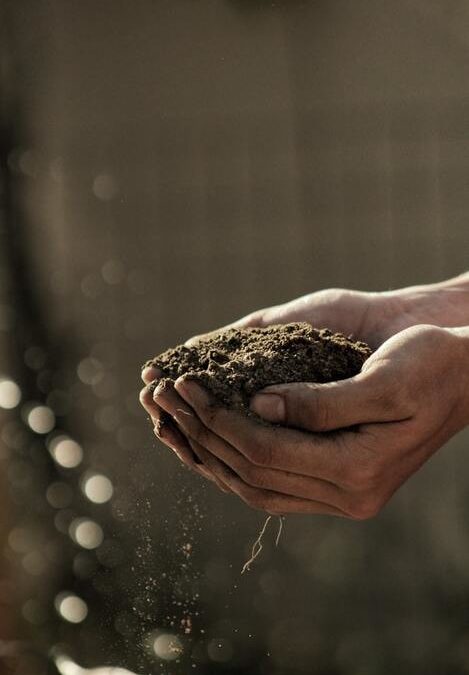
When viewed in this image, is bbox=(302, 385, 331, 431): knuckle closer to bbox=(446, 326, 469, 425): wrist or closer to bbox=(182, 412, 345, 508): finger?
bbox=(182, 412, 345, 508): finger

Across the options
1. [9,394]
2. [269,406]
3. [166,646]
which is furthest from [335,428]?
[9,394]

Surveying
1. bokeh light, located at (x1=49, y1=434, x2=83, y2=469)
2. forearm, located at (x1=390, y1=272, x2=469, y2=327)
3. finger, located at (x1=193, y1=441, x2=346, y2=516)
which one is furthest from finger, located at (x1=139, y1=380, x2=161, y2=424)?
bokeh light, located at (x1=49, y1=434, x2=83, y2=469)

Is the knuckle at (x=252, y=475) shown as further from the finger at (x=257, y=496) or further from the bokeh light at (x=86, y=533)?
the bokeh light at (x=86, y=533)

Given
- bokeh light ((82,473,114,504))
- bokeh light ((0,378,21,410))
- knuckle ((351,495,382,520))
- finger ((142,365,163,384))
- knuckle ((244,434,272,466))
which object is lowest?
bokeh light ((82,473,114,504))

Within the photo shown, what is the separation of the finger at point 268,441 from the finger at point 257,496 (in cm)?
13

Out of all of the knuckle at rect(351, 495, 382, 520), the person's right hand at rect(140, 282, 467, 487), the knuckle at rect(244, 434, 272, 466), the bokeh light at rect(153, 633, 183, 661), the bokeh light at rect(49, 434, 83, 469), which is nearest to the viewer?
the knuckle at rect(244, 434, 272, 466)

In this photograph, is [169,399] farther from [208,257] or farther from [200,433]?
[208,257]

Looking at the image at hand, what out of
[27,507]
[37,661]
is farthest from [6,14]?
[37,661]

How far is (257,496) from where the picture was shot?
1978mm

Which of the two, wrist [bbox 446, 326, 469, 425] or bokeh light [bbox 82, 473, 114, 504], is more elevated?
wrist [bbox 446, 326, 469, 425]

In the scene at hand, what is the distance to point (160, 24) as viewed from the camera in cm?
431

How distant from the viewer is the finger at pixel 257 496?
6.48ft

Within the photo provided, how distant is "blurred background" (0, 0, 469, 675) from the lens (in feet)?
13.5

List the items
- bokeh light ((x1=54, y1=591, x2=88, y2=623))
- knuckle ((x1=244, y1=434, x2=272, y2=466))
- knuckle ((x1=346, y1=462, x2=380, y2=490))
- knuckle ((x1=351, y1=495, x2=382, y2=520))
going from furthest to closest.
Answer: bokeh light ((x1=54, y1=591, x2=88, y2=623)), knuckle ((x1=351, y1=495, x2=382, y2=520)), knuckle ((x1=346, y1=462, x2=380, y2=490)), knuckle ((x1=244, y1=434, x2=272, y2=466))
